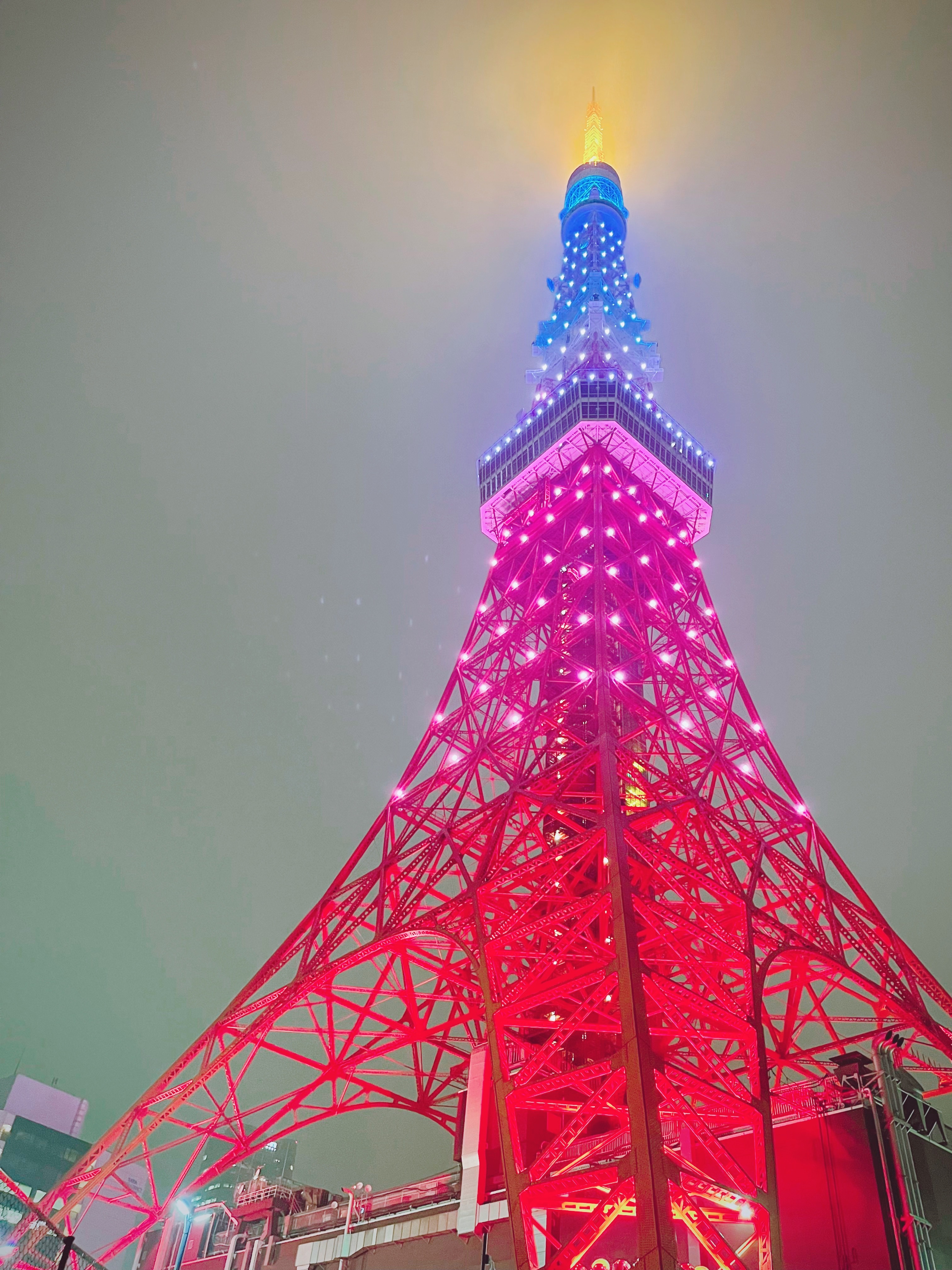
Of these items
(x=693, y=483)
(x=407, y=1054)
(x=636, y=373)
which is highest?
(x=636, y=373)

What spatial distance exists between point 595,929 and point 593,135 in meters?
36.9

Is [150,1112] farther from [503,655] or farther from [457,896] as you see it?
[503,655]

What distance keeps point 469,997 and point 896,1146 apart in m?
10.2

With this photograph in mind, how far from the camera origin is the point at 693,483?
32750 millimetres

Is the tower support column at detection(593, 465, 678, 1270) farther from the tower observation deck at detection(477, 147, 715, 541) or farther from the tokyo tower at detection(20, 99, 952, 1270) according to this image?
the tower observation deck at detection(477, 147, 715, 541)

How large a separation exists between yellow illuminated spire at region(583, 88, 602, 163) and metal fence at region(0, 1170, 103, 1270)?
147 feet

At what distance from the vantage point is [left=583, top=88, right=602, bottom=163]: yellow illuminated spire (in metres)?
45.6

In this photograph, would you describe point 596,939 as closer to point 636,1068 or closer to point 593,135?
point 636,1068

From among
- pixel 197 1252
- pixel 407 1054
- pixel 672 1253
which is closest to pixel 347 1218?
pixel 197 1252

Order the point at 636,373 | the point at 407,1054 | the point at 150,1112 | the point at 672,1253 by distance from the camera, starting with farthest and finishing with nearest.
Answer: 1. the point at 407,1054
2. the point at 636,373
3. the point at 150,1112
4. the point at 672,1253

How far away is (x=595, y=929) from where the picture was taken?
2469cm

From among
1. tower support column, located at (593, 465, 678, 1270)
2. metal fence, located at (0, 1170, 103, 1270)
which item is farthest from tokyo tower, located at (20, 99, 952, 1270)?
metal fence, located at (0, 1170, 103, 1270)

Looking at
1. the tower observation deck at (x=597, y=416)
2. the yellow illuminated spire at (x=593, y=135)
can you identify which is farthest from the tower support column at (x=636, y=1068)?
the yellow illuminated spire at (x=593, y=135)

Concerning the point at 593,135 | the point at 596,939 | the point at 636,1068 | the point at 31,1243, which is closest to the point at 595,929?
the point at 596,939
